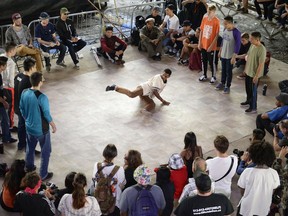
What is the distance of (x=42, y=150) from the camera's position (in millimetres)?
8539

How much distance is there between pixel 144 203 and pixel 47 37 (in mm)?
6644

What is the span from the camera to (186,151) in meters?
8.30

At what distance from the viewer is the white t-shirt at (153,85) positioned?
36.5 feet

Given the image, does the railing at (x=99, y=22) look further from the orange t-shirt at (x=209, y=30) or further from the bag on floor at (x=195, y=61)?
the orange t-shirt at (x=209, y=30)

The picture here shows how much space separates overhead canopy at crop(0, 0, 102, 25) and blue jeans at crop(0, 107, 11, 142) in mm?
6421

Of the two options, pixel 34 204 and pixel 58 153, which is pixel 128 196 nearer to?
pixel 34 204

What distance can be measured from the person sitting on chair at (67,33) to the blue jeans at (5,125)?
3.48 m

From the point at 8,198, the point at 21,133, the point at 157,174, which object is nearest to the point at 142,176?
the point at 157,174

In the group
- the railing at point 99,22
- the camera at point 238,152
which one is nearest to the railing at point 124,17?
the railing at point 99,22

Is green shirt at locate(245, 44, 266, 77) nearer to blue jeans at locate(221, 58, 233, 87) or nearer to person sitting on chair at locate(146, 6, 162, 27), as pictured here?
blue jeans at locate(221, 58, 233, 87)

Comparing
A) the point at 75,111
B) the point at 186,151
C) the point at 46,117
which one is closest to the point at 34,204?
the point at 46,117

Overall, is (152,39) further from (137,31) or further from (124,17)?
(124,17)

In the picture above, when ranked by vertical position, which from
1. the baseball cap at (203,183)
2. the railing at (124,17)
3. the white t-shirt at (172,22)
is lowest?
the railing at (124,17)

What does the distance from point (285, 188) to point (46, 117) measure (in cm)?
344
